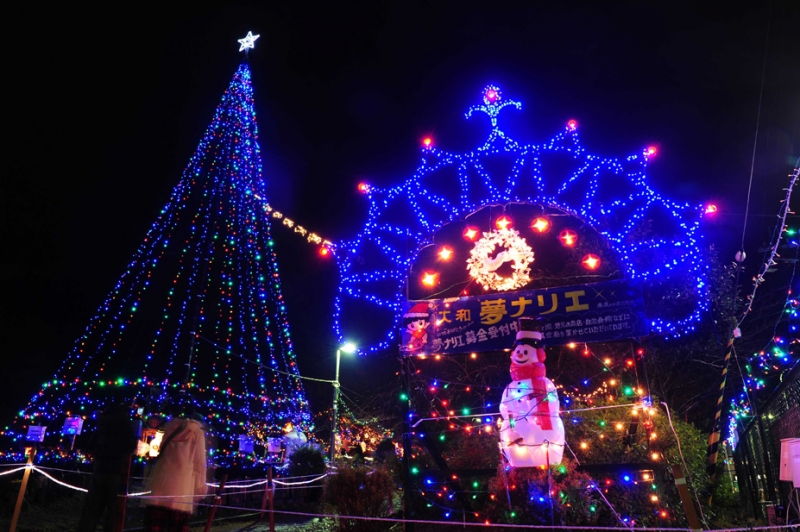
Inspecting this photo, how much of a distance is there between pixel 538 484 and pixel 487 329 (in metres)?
2.87

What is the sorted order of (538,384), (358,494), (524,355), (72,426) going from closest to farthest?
(538,384) < (524,355) < (358,494) < (72,426)

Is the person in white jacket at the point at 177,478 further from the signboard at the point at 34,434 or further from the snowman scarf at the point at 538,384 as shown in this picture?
the signboard at the point at 34,434

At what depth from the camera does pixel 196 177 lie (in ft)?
46.9

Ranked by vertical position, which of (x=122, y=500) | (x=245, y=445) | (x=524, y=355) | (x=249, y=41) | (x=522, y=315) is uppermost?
(x=249, y=41)

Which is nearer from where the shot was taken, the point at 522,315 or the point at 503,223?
the point at 522,315

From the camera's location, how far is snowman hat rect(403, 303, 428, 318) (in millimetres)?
10500

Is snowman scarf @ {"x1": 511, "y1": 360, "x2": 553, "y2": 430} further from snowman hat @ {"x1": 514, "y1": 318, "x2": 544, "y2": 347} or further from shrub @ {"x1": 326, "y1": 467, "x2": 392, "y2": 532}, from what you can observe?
shrub @ {"x1": 326, "y1": 467, "x2": 392, "y2": 532}

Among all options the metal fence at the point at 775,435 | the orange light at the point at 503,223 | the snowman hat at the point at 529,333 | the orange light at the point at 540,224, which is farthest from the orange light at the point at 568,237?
the metal fence at the point at 775,435

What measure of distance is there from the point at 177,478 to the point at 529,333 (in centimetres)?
580

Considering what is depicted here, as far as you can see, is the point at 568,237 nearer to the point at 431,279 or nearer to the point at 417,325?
the point at 431,279

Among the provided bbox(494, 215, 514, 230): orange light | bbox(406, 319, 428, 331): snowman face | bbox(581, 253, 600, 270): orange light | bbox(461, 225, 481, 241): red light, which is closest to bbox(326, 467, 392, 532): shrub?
bbox(406, 319, 428, 331): snowman face

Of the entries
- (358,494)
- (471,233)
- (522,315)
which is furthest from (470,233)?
(358,494)

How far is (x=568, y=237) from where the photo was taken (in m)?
10.6

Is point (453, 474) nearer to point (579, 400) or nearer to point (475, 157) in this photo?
point (579, 400)
